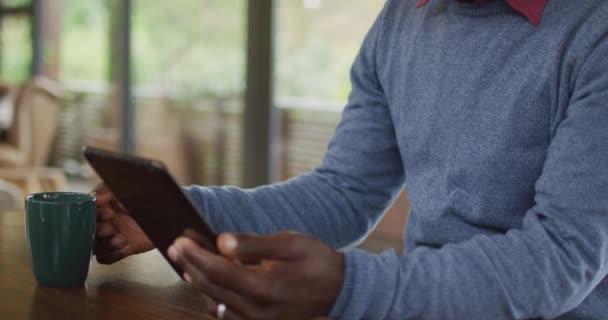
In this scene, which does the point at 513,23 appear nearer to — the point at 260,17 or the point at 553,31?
the point at 553,31

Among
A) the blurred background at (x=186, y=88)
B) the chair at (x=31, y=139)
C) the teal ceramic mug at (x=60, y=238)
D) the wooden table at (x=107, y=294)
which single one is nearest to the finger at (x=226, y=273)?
the wooden table at (x=107, y=294)

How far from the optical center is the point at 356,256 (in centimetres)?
84

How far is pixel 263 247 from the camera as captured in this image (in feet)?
2.64

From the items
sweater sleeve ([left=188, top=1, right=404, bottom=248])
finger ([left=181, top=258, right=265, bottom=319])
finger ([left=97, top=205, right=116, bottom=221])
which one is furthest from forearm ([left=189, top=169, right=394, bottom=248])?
finger ([left=181, top=258, right=265, bottom=319])

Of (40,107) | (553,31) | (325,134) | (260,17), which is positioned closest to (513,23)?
(553,31)

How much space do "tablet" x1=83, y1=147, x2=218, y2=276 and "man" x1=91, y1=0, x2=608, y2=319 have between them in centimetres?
3

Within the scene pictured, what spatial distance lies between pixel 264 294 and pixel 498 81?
48cm

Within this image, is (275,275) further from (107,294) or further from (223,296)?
(107,294)

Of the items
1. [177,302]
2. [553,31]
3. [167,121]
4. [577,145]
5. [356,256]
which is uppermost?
[553,31]

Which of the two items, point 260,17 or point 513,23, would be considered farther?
point 260,17

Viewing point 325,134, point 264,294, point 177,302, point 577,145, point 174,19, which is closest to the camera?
point 264,294

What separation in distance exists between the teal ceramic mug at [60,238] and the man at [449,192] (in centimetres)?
8

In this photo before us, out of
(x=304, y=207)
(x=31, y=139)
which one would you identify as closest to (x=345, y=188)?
(x=304, y=207)

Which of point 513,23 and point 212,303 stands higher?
point 513,23
